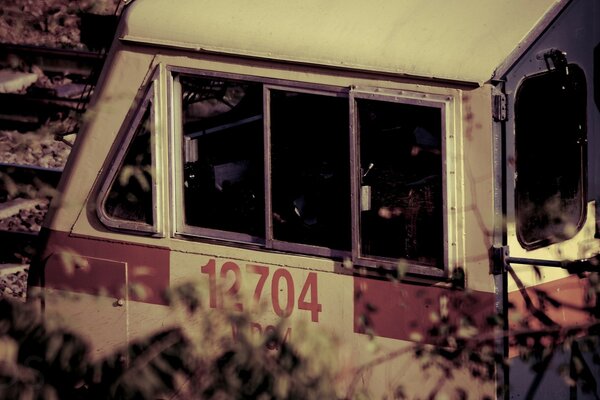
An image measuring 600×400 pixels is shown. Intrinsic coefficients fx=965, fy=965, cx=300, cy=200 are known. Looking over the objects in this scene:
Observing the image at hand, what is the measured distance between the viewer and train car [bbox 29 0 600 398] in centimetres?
433

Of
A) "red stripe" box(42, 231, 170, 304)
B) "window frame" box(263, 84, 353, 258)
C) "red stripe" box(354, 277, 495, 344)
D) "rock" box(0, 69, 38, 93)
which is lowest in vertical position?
"red stripe" box(354, 277, 495, 344)

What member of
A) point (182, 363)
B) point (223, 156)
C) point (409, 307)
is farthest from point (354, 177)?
point (182, 363)

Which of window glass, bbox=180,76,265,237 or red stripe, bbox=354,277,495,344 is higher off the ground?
window glass, bbox=180,76,265,237

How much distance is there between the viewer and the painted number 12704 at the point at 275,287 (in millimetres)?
4707

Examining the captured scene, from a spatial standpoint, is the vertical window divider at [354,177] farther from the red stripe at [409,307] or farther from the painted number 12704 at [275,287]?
the painted number 12704 at [275,287]

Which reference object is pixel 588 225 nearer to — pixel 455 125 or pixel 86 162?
pixel 455 125

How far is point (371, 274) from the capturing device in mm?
4559

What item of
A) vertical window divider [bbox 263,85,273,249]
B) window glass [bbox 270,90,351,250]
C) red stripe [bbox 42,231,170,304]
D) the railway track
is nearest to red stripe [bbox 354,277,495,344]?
window glass [bbox 270,90,351,250]

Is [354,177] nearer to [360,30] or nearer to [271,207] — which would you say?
[271,207]

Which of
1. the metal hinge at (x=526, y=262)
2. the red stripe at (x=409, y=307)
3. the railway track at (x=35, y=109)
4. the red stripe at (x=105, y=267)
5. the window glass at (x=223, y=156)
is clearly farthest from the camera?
the railway track at (x=35, y=109)

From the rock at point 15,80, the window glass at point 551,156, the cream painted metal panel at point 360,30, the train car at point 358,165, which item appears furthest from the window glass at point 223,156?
the rock at point 15,80

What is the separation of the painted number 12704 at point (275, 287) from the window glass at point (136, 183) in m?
0.47

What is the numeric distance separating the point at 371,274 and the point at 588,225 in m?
1.07

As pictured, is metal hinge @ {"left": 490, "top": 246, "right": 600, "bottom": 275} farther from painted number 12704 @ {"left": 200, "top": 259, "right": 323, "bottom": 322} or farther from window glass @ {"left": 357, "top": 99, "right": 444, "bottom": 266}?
painted number 12704 @ {"left": 200, "top": 259, "right": 323, "bottom": 322}
